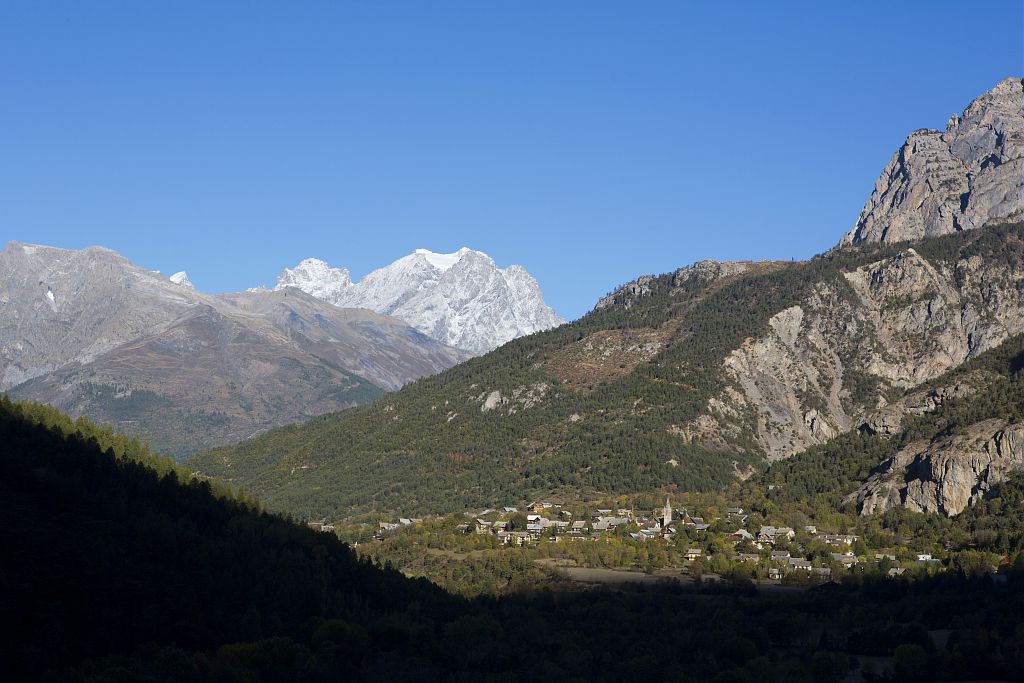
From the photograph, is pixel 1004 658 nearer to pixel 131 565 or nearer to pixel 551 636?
pixel 551 636

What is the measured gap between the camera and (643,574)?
178375 millimetres

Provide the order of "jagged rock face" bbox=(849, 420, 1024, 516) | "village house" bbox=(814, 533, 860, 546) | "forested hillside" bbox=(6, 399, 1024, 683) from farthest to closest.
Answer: "jagged rock face" bbox=(849, 420, 1024, 516) → "village house" bbox=(814, 533, 860, 546) → "forested hillside" bbox=(6, 399, 1024, 683)

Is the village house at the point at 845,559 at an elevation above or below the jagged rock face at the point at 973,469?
below

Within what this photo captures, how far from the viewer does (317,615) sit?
13375 centimetres

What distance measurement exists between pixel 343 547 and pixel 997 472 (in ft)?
317

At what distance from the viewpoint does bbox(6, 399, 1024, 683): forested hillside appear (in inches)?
4311

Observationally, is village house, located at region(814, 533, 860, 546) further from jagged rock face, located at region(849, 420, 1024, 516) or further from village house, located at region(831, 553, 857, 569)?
jagged rock face, located at region(849, 420, 1024, 516)

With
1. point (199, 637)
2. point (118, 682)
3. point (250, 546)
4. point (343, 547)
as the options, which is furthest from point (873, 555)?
point (118, 682)

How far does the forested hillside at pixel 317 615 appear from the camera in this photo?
10950 centimetres

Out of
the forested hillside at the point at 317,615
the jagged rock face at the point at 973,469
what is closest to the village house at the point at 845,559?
the forested hillside at the point at 317,615

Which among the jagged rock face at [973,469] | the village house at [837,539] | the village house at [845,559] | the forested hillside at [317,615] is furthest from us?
the jagged rock face at [973,469]

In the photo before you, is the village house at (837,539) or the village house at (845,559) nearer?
the village house at (845,559)

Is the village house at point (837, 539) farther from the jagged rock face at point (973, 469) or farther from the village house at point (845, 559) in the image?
the jagged rock face at point (973, 469)

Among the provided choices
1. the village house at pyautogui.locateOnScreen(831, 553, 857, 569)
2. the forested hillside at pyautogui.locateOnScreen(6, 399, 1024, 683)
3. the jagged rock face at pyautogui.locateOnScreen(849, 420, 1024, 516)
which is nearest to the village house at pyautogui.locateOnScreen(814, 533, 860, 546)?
the village house at pyautogui.locateOnScreen(831, 553, 857, 569)
